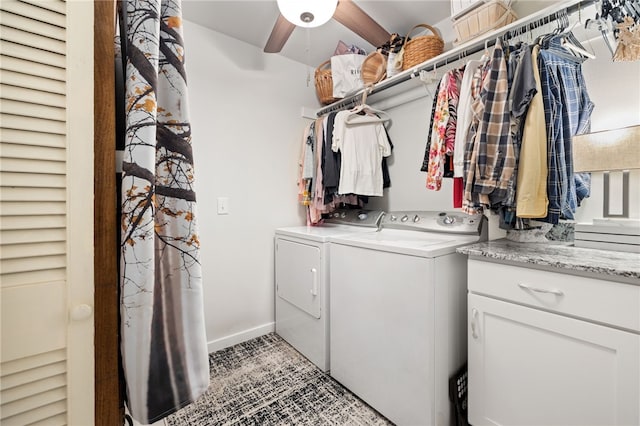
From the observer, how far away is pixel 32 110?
0.49 meters

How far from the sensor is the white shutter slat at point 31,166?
1.54 ft

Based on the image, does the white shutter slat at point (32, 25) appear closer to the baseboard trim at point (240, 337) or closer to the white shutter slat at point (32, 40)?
the white shutter slat at point (32, 40)

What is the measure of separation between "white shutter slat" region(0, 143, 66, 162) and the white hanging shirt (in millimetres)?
1748

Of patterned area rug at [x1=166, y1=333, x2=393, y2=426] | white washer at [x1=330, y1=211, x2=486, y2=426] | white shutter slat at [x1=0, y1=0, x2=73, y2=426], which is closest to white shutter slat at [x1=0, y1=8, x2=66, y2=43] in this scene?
white shutter slat at [x1=0, y1=0, x2=73, y2=426]

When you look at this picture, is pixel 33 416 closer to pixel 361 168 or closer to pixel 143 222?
pixel 143 222

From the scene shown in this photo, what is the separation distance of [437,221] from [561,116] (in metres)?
0.84

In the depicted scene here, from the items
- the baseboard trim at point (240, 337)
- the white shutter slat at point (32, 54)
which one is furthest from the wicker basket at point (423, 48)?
the baseboard trim at point (240, 337)

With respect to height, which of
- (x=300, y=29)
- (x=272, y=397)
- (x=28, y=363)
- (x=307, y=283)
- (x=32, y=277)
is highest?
(x=300, y=29)

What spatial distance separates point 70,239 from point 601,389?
1608mm

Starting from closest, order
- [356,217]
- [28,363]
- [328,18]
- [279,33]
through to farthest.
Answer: [28,363] → [328,18] → [279,33] → [356,217]

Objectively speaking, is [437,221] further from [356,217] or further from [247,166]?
[247,166]

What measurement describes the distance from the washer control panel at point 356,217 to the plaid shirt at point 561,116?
46.0 inches

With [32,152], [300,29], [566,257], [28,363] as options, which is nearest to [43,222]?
[32,152]

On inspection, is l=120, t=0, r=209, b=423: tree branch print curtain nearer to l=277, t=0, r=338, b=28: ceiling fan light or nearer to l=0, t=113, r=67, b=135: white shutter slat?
l=0, t=113, r=67, b=135: white shutter slat
